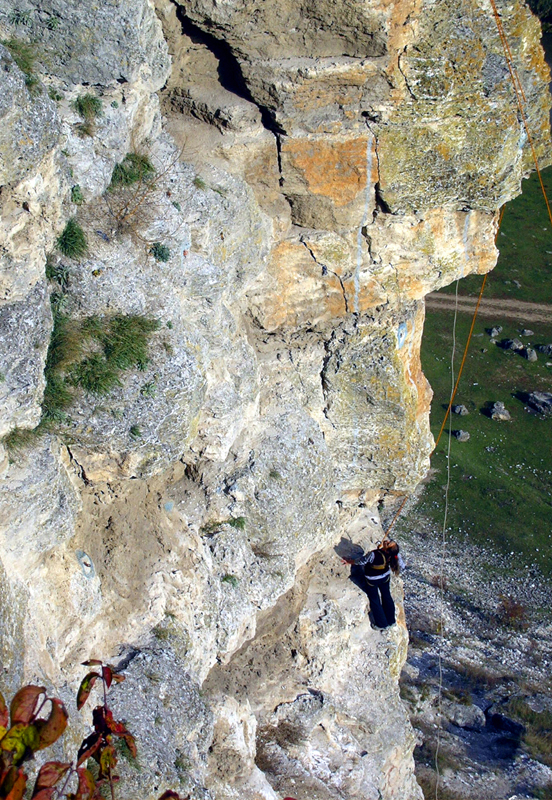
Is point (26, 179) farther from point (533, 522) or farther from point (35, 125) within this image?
point (533, 522)

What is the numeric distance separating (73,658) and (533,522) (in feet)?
59.9

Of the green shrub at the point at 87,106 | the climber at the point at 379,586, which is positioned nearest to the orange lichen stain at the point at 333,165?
the green shrub at the point at 87,106

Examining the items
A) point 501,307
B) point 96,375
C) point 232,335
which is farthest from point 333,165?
point 501,307

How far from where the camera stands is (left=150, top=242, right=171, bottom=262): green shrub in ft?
27.6

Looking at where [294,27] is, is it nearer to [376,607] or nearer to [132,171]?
[132,171]

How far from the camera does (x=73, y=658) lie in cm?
833

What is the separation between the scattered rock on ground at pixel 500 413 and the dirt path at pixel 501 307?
7416mm

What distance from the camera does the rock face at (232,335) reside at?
763cm

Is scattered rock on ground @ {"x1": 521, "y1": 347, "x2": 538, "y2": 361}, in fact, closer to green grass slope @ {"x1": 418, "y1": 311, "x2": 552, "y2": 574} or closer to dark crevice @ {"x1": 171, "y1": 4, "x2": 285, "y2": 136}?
green grass slope @ {"x1": 418, "y1": 311, "x2": 552, "y2": 574}

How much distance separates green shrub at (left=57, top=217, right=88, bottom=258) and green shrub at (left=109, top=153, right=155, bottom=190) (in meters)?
0.74

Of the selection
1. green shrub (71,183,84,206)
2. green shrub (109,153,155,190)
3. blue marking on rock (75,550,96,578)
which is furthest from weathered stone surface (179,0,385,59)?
blue marking on rock (75,550,96,578)

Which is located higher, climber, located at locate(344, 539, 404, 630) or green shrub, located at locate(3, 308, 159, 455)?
green shrub, located at locate(3, 308, 159, 455)

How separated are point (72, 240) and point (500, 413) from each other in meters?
23.3

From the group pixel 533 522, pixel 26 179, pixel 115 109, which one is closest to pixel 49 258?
pixel 26 179
